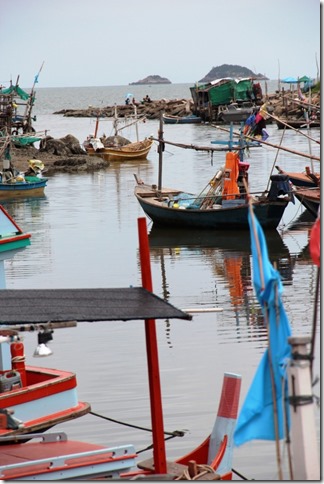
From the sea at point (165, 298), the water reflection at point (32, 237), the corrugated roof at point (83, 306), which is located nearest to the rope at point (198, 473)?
the sea at point (165, 298)

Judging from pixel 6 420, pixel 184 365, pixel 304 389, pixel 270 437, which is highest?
pixel 304 389

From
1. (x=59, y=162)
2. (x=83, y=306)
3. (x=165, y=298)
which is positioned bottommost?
(x=165, y=298)

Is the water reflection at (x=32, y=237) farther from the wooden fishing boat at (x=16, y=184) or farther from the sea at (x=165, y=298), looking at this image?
the wooden fishing boat at (x=16, y=184)

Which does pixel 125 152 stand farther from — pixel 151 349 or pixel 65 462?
pixel 151 349

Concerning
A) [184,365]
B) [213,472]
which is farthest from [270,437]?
[184,365]

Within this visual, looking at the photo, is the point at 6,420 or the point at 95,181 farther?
the point at 95,181

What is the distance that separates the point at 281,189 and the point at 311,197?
2332 millimetres

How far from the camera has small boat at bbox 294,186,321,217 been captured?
23781 millimetres

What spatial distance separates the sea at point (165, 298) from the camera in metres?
10.4

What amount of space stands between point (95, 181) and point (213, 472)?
2812 cm

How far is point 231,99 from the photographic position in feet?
213

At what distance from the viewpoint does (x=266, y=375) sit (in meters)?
5.40

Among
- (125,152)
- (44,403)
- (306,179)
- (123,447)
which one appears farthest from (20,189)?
(123,447)

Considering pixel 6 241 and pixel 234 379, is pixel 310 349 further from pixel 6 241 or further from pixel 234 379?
pixel 6 241
